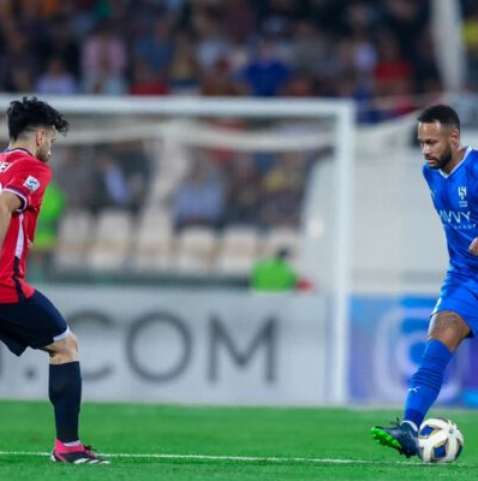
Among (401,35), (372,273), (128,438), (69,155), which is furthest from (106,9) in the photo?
(128,438)

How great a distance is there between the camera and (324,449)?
35.9ft

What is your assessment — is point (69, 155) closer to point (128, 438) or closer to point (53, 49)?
point (53, 49)

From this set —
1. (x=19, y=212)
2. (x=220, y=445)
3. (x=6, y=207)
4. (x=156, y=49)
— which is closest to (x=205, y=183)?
(x=156, y=49)

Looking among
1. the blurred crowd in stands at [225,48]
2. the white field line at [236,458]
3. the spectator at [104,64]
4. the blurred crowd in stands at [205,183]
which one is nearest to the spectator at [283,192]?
the blurred crowd in stands at [205,183]

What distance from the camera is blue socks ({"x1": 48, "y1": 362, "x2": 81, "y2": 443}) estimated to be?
919 centimetres

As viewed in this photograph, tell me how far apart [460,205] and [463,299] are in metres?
0.56

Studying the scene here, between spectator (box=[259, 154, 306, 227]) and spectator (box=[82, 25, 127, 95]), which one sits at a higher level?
spectator (box=[82, 25, 127, 95])

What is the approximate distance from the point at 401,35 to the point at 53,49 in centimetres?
454

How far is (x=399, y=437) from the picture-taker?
30.0 ft

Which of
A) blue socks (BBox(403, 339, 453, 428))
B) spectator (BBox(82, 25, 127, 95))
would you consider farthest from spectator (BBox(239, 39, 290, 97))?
blue socks (BBox(403, 339, 453, 428))

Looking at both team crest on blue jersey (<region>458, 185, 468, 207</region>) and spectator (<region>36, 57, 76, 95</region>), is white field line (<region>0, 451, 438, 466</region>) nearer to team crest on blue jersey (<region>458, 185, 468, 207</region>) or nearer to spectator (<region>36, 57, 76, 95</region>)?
team crest on blue jersey (<region>458, 185, 468, 207</region>)

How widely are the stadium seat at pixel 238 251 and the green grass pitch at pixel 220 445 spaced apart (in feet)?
5.86

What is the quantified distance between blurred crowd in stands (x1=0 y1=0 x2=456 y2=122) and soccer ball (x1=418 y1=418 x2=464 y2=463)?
9322 millimetres

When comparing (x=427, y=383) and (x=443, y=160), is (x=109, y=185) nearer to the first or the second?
(x=443, y=160)
